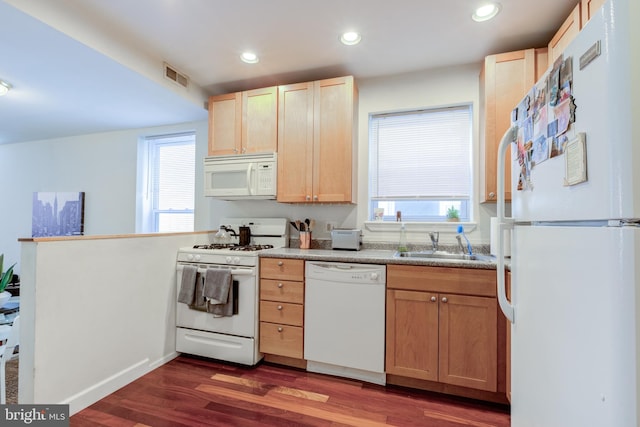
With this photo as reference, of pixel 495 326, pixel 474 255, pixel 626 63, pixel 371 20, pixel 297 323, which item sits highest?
pixel 371 20

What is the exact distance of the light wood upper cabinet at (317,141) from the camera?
2562mm

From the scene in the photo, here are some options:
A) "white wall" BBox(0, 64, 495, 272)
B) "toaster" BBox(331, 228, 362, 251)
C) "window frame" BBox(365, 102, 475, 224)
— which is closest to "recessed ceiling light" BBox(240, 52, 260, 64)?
"white wall" BBox(0, 64, 495, 272)

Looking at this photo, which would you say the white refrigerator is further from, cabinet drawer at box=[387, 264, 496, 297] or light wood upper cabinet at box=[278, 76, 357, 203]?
light wood upper cabinet at box=[278, 76, 357, 203]

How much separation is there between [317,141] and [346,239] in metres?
0.91

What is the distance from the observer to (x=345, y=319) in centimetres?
216

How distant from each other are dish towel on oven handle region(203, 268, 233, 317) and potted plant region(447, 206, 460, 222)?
193cm

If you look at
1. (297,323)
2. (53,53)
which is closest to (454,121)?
(297,323)

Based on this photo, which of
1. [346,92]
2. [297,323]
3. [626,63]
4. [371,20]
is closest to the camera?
[626,63]

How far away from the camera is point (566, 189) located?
81 centimetres

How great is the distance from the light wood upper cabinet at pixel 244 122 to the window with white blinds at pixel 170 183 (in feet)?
2.80

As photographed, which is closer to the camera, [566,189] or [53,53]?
[566,189]

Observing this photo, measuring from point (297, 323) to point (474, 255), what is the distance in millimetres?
1517

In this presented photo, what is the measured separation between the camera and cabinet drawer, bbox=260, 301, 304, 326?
90.3 inches

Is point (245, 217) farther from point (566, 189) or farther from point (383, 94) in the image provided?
point (566, 189)
